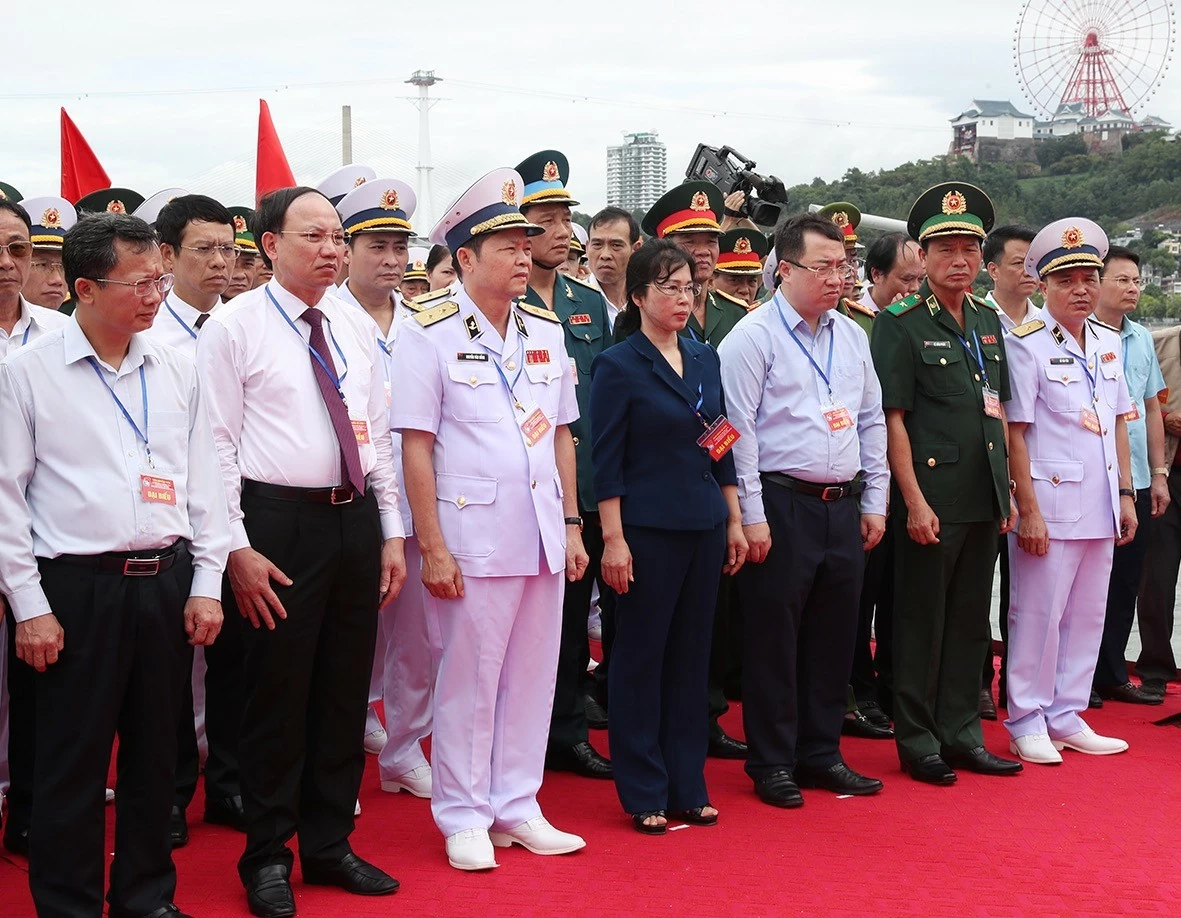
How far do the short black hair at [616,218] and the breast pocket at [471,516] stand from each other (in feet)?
6.82

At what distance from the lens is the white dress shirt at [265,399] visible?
308cm

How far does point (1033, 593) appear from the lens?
183 inches

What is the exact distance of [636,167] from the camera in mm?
11594

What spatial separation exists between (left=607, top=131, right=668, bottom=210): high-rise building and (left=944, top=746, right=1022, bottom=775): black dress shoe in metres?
7.44

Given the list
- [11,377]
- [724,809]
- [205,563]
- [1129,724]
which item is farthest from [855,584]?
[11,377]

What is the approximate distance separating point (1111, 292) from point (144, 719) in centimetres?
428

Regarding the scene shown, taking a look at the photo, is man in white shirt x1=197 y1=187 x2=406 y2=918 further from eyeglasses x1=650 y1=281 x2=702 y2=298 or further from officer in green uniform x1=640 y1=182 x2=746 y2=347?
officer in green uniform x1=640 y1=182 x2=746 y2=347

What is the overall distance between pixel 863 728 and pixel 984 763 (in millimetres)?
626

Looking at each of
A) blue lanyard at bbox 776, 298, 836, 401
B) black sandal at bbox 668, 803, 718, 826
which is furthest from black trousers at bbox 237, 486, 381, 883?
blue lanyard at bbox 776, 298, 836, 401

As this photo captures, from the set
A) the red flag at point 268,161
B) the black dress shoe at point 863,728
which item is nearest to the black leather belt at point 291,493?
the black dress shoe at point 863,728

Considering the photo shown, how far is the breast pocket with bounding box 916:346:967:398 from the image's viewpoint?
430 cm

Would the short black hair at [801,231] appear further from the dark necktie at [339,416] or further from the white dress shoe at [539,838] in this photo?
the white dress shoe at [539,838]

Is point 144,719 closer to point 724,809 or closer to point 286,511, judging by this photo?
point 286,511

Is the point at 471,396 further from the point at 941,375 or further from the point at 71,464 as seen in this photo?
the point at 941,375
